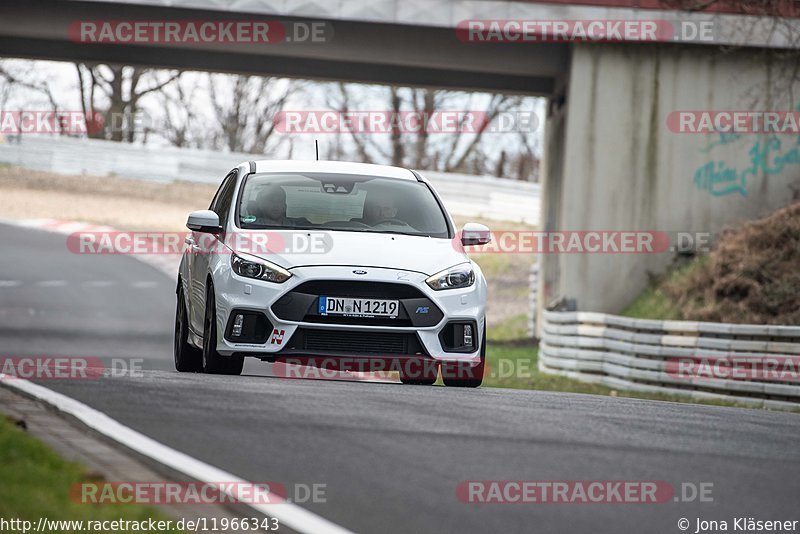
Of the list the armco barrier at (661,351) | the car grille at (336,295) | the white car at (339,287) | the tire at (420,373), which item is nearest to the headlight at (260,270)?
the white car at (339,287)

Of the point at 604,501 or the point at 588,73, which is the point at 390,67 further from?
the point at 604,501

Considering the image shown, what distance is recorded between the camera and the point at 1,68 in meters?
60.8

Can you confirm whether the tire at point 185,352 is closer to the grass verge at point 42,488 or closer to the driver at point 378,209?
the driver at point 378,209

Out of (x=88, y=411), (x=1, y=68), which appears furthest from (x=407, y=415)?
(x=1, y=68)

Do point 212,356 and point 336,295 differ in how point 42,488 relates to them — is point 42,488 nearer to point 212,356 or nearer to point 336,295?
point 336,295

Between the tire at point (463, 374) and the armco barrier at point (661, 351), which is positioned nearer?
the tire at point (463, 374)

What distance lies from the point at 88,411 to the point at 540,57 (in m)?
19.1

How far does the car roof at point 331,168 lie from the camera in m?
12.8

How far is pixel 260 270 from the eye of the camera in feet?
37.4

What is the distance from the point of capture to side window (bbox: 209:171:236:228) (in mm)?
12534

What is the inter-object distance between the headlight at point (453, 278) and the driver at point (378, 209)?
0.97 metres

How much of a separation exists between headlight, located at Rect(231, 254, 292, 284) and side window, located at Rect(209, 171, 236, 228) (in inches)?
34.7

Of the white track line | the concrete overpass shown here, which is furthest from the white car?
the concrete overpass

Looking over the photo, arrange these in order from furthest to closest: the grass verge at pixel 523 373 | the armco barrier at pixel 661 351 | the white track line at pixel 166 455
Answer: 1. the grass verge at pixel 523 373
2. the armco barrier at pixel 661 351
3. the white track line at pixel 166 455
